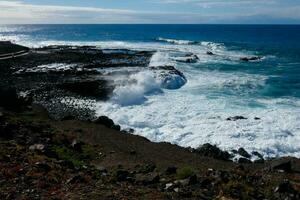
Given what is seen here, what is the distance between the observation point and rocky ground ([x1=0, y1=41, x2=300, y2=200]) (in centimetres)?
1184

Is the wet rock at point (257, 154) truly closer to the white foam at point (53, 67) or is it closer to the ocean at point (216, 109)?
the ocean at point (216, 109)

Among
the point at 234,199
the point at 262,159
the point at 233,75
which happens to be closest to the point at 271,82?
the point at 233,75

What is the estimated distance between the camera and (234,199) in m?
11.8

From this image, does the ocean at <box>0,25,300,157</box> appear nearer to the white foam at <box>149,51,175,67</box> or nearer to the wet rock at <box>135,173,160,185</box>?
the white foam at <box>149,51,175,67</box>

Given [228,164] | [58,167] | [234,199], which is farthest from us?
[228,164]

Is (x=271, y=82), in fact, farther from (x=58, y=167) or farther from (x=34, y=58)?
(x=58, y=167)

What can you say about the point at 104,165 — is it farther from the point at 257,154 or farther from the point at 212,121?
the point at 212,121

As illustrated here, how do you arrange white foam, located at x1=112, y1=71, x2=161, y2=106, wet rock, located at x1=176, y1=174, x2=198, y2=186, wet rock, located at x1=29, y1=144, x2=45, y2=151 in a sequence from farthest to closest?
1. white foam, located at x1=112, y1=71, x2=161, y2=106
2. wet rock, located at x1=29, y1=144, x2=45, y2=151
3. wet rock, located at x1=176, y1=174, x2=198, y2=186

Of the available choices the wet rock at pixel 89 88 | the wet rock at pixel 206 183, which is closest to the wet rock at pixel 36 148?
the wet rock at pixel 206 183

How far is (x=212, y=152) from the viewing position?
2206cm

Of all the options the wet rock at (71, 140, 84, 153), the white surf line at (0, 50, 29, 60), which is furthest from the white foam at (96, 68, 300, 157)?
the white surf line at (0, 50, 29, 60)

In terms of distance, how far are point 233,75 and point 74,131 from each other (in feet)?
97.3

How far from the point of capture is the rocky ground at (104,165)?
38.8 feet

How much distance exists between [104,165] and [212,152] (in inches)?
268
